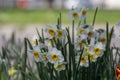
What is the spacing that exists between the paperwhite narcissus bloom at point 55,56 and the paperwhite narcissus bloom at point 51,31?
0.16 metres

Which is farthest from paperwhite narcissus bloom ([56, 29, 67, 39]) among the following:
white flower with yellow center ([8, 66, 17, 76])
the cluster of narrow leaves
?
white flower with yellow center ([8, 66, 17, 76])

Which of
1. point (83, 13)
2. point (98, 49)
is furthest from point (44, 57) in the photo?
point (83, 13)

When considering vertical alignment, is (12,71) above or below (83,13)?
below

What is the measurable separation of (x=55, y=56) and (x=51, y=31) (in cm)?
19

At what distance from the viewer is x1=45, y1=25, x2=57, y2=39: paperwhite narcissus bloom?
8.87 feet

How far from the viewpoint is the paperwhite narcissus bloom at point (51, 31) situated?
2.70 metres

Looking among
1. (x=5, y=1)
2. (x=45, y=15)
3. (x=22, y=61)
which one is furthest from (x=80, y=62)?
(x=5, y=1)

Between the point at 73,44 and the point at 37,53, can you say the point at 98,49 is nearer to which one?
the point at 73,44

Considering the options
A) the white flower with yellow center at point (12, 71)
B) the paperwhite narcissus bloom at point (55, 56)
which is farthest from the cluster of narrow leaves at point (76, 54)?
the white flower with yellow center at point (12, 71)

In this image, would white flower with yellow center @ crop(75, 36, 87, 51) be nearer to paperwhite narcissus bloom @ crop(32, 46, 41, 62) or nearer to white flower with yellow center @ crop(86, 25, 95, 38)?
white flower with yellow center @ crop(86, 25, 95, 38)

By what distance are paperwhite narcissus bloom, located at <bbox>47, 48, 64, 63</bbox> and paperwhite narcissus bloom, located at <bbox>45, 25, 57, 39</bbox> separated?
0.16m

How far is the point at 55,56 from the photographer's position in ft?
8.47

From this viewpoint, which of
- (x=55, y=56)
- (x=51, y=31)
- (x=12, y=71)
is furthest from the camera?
(x=12, y=71)

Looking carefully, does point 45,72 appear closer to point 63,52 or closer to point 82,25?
point 63,52
